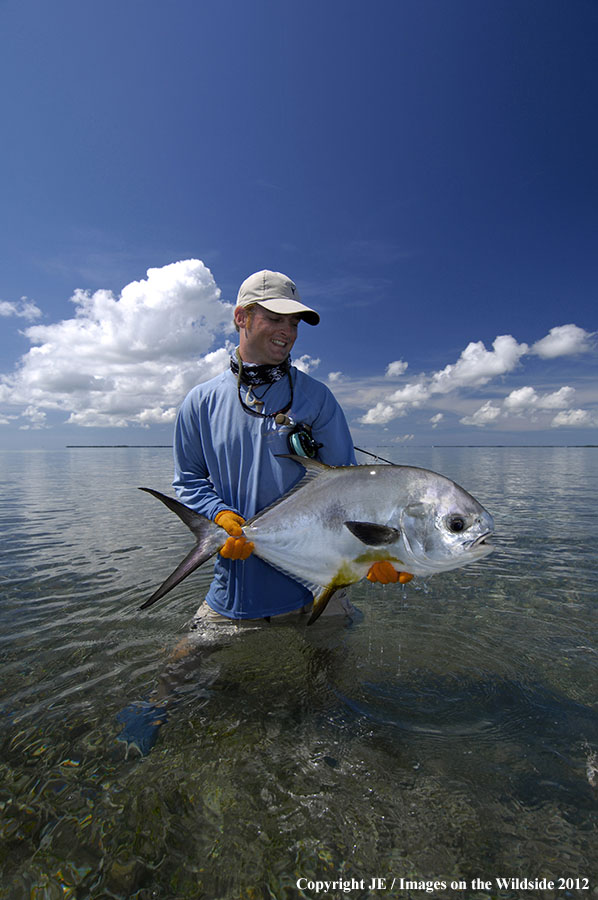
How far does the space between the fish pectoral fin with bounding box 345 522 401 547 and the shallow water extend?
150 centimetres

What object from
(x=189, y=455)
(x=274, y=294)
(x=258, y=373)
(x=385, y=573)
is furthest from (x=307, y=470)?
(x=274, y=294)

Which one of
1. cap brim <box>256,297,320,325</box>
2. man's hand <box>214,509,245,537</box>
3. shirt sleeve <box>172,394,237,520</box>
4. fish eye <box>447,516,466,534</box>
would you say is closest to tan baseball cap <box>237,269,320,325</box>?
cap brim <box>256,297,320,325</box>

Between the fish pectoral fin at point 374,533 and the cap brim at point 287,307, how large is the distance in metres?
1.70

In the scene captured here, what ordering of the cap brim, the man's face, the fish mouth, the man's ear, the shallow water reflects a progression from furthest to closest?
the man's ear < the man's face < the cap brim < the fish mouth < the shallow water

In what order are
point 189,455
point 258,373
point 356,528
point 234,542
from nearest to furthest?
point 356,528 → point 234,542 → point 258,373 → point 189,455

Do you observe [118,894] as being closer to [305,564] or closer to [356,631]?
[305,564]

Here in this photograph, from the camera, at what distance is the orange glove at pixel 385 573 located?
275cm

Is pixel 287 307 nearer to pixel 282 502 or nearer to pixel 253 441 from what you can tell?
pixel 253 441

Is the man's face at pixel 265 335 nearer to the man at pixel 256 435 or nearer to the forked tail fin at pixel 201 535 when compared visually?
the man at pixel 256 435

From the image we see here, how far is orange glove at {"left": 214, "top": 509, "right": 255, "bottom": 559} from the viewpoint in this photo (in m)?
3.03

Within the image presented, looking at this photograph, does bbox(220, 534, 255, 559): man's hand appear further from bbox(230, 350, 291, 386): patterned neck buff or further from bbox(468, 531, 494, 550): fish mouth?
bbox(468, 531, 494, 550): fish mouth

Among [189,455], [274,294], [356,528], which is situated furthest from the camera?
[189,455]

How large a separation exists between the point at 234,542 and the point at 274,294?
2.00 m

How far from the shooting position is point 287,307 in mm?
3270
